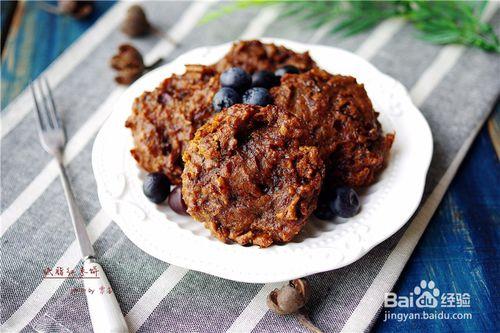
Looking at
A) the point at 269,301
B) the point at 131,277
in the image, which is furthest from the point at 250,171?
the point at 131,277

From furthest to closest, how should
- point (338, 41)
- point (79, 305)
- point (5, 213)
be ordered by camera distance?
point (338, 41), point (5, 213), point (79, 305)

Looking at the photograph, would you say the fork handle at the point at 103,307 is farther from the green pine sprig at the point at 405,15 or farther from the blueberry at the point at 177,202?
the green pine sprig at the point at 405,15

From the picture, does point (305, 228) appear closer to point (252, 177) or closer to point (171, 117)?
point (252, 177)

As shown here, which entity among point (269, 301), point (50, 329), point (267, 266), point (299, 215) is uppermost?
point (299, 215)

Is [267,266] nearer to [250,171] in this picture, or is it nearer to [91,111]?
[250,171]

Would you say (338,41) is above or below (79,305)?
above

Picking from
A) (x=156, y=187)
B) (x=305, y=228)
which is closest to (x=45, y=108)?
(x=156, y=187)

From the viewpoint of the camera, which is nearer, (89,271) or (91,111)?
(89,271)
